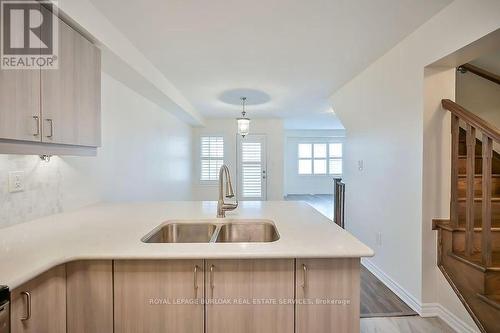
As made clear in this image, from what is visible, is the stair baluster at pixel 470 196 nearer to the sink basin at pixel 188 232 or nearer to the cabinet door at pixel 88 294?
the sink basin at pixel 188 232

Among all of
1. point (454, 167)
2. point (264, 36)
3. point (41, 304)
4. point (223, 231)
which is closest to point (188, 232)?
point (223, 231)

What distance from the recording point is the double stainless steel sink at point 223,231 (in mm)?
1847

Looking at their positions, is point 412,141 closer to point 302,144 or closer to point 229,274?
point 229,274

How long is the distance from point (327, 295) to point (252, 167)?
5678 millimetres

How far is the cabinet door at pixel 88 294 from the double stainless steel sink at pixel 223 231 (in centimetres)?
59

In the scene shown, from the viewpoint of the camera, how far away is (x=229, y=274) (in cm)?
127

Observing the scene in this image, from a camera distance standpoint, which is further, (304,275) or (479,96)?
(479,96)

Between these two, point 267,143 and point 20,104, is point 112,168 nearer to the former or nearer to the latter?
point 20,104

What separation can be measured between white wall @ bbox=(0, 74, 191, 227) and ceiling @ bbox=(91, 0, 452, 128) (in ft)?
2.14

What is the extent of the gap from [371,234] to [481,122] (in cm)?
165

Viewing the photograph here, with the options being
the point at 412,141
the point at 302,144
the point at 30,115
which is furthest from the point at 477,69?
the point at 302,144

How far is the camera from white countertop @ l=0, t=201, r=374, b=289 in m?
1.15

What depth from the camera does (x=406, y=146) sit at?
2426 mm
